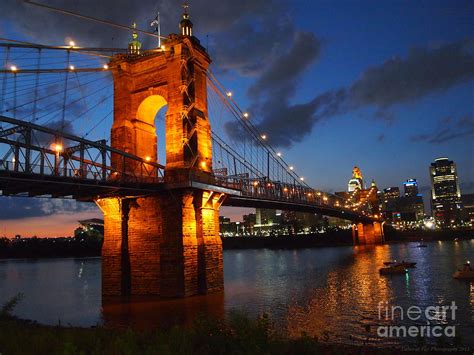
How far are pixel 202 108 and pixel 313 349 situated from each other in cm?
2522

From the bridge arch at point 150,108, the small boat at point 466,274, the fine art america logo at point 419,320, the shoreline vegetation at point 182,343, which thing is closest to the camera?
the shoreline vegetation at point 182,343

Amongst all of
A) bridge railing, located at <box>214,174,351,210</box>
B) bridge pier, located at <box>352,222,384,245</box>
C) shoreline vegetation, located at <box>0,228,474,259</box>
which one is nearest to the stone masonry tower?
bridge railing, located at <box>214,174,351,210</box>

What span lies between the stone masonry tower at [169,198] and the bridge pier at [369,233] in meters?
101

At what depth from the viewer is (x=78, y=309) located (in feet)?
95.0

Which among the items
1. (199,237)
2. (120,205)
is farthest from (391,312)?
(120,205)

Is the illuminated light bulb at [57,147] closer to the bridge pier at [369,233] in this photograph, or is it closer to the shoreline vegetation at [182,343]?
the shoreline vegetation at [182,343]

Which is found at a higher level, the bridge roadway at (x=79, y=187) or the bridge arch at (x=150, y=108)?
the bridge arch at (x=150, y=108)

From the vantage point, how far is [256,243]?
156m

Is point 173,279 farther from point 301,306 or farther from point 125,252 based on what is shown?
point 301,306

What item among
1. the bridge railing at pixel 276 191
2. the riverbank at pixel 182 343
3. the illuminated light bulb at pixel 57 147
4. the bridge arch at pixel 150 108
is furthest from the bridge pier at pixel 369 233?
the riverbank at pixel 182 343

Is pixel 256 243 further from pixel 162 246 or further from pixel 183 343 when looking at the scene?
pixel 183 343

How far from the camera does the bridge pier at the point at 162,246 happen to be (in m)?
27.4

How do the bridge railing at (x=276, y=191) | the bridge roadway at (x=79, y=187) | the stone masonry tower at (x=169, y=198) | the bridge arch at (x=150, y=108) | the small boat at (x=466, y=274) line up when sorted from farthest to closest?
1. the bridge railing at (x=276, y=191)
2. the small boat at (x=466, y=274)
3. the bridge arch at (x=150, y=108)
4. the stone masonry tower at (x=169, y=198)
5. the bridge roadway at (x=79, y=187)

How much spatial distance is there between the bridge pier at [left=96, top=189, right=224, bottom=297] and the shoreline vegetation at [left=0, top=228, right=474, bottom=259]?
380 ft
